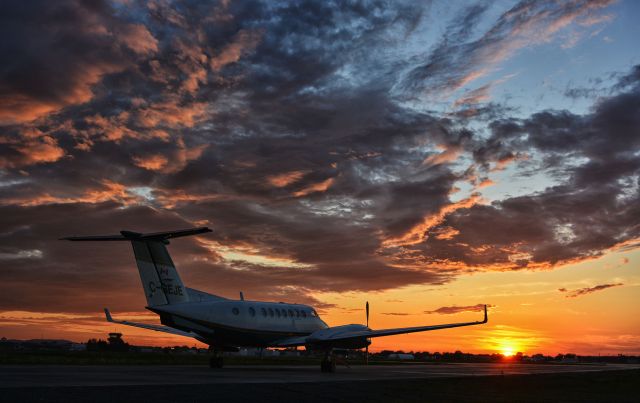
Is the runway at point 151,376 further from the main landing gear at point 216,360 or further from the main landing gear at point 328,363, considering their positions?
the main landing gear at point 216,360

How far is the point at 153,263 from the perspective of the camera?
33.3 m

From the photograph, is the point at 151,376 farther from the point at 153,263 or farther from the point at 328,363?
the point at 328,363

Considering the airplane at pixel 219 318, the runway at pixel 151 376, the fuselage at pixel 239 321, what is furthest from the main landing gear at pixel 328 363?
the fuselage at pixel 239 321

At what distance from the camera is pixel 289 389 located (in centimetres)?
1908

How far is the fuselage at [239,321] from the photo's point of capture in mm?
33003

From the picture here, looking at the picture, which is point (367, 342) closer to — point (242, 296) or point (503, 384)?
point (242, 296)

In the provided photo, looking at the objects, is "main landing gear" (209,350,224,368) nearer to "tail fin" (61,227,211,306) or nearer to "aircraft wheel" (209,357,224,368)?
"aircraft wheel" (209,357,224,368)

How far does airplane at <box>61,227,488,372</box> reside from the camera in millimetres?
32969

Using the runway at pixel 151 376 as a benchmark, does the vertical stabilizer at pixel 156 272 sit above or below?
above

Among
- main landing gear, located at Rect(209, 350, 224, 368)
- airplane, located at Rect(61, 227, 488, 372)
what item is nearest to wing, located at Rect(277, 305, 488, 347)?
airplane, located at Rect(61, 227, 488, 372)

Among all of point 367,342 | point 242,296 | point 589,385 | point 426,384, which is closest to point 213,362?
point 242,296

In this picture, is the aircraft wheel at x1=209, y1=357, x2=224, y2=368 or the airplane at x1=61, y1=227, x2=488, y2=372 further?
the aircraft wheel at x1=209, y1=357, x2=224, y2=368

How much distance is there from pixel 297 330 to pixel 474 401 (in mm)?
23898

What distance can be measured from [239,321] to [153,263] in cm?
620
